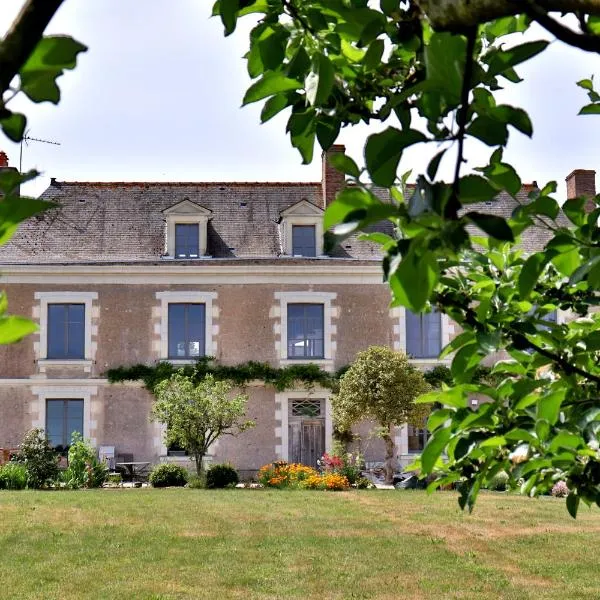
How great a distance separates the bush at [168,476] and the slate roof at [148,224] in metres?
5.40

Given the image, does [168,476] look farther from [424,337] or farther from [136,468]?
[424,337]

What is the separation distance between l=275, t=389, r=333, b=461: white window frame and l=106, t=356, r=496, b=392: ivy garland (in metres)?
0.21

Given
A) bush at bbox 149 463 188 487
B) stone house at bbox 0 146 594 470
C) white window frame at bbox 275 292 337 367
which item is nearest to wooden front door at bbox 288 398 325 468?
stone house at bbox 0 146 594 470

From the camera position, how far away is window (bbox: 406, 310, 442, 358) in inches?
954

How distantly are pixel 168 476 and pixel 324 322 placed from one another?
568cm

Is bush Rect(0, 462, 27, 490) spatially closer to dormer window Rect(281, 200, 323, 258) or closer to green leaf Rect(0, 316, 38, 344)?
dormer window Rect(281, 200, 323, 258)

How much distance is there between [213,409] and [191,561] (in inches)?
403

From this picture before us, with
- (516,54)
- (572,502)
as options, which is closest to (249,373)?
(572,502)

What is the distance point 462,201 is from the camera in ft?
3.72

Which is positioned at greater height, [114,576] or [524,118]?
[524,118]

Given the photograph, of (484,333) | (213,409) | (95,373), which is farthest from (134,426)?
(484,333)

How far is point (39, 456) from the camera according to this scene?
1994 cm

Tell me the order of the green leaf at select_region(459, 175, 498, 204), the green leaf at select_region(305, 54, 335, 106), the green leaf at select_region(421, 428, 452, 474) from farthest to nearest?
the green leaf at select_region(421, 428, 452, 474) < the green leaf at select_region(305, 54, 335, 106) < the green leaf at select_region(459, 175, 498, 204)

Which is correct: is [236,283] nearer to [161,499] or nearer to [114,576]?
[161,499]
